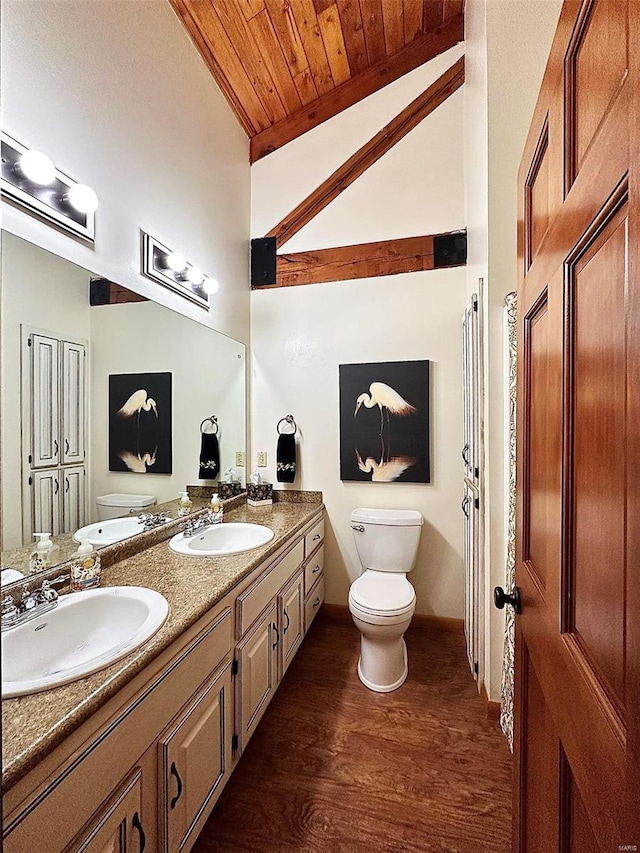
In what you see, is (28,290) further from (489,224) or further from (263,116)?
(263,116)

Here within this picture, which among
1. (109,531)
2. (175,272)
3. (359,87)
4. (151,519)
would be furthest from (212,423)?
(359,87)

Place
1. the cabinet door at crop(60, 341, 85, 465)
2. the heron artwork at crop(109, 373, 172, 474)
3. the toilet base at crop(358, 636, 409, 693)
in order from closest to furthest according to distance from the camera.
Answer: the cabinet door at crop(60, 341, 85, 465) < the heron artwork at crop(109, 373, 172, 474) < the toilet base at crop(358, 636, 409, 693)

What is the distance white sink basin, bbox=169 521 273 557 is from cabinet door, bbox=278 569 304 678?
0.94ft

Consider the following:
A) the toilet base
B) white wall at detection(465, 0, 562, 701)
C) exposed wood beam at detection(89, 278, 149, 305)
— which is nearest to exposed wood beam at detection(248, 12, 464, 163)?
white wall at detection(465, 0, 562, 701)

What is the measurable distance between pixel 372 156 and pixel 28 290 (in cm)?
227

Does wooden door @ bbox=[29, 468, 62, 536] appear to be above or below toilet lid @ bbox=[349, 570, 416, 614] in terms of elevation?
above

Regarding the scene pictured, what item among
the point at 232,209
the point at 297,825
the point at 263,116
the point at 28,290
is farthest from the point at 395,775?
the point at 263,116

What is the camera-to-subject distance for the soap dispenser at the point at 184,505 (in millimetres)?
2230

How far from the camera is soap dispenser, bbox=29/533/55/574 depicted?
1369mm

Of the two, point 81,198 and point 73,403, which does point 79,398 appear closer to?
point 73,403

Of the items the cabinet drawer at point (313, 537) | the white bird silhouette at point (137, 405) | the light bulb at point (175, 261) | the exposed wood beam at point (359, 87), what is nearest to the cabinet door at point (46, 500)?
the white bird silhouette at point (137, 405)

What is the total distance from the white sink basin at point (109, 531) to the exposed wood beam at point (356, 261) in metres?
1.80

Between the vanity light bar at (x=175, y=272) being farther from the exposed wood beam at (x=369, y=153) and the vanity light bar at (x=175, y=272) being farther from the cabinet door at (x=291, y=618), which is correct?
the cabinet door at (x=291, y=618)

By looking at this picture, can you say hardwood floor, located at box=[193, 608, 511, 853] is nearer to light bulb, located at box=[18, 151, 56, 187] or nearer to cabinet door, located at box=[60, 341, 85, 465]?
cabinet door, located at box=[60, 341, 85, 465]
